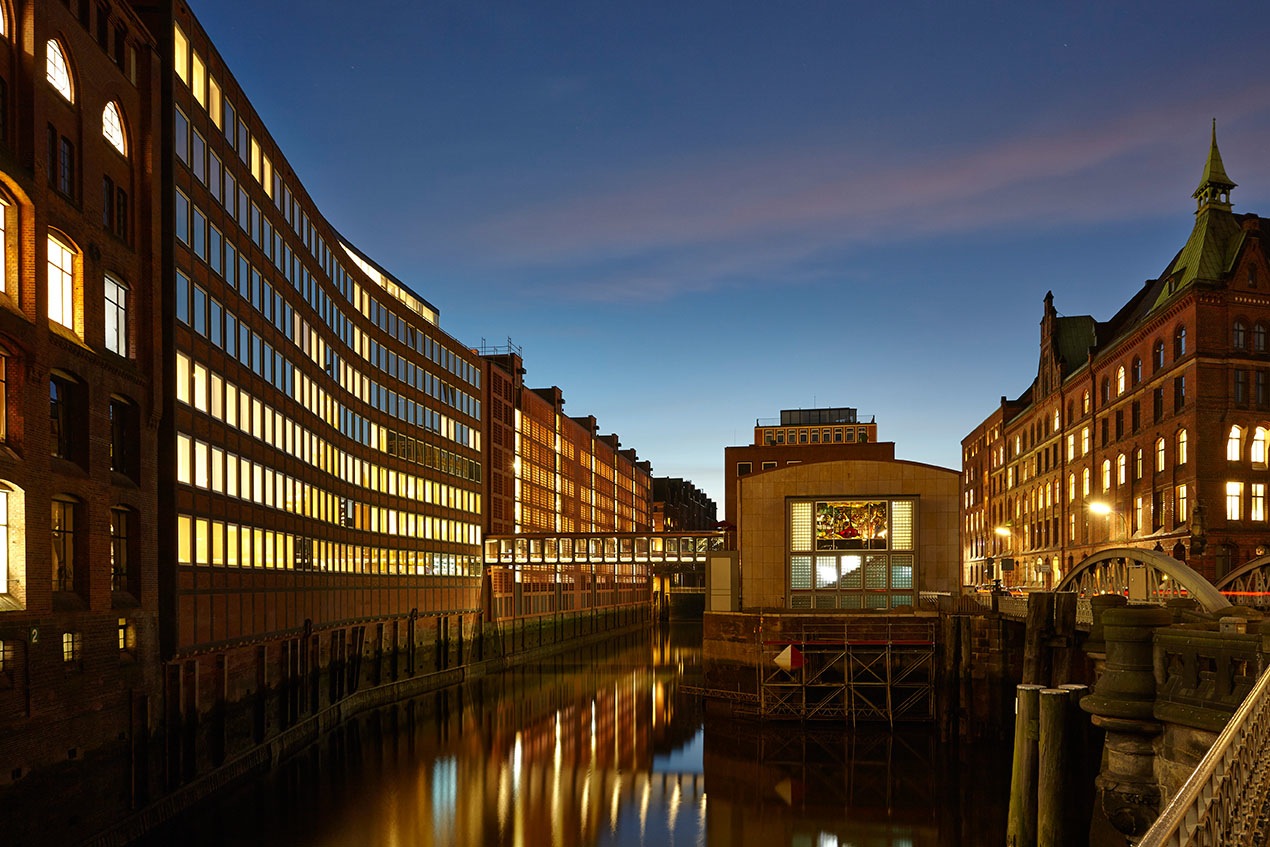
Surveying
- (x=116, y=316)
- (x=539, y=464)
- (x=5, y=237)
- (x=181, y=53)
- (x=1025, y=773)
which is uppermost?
(x=181, y=53)

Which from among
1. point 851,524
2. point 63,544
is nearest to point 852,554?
point 851,524

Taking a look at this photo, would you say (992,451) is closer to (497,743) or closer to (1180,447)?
(1180,447)

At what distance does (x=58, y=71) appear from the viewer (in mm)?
28953

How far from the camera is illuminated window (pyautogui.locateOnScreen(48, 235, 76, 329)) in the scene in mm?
28172

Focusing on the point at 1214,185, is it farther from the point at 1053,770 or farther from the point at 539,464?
the point at 539,464

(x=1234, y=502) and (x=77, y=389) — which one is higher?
(x=77, y=389)

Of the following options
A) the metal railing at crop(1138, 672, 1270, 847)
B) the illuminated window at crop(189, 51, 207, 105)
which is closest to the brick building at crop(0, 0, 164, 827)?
the illuminated window at crop(189, 51, 207, 105)

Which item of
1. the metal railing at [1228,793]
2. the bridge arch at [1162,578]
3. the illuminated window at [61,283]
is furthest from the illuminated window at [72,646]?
the bridge arch at [1162,578]

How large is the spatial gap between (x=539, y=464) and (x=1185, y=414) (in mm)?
68373

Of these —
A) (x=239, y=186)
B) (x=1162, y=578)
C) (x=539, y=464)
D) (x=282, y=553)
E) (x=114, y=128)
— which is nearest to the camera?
(x=114, y=128)

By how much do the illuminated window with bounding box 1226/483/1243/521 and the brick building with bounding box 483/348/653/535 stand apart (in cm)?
5776

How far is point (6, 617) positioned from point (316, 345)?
34.4 metres

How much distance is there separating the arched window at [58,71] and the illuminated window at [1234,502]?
54.1 m

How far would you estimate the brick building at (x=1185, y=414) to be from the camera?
180 feet
